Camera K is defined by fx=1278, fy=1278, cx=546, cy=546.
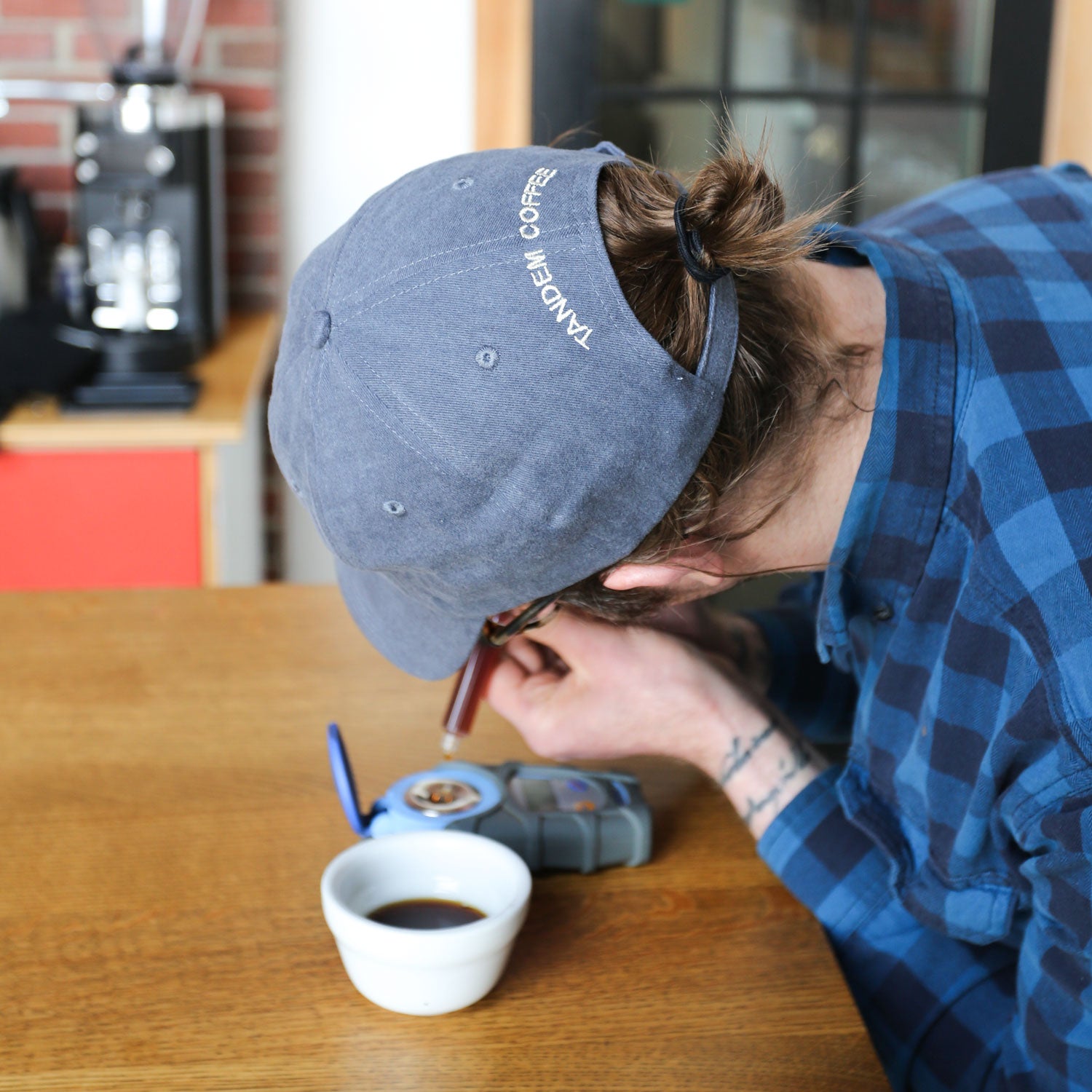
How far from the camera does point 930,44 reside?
2588 mm

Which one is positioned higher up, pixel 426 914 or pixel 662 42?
pixel 662 42

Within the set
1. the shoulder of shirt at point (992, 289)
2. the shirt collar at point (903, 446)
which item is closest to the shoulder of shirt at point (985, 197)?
the shoulder of shirt at point (992, 289)

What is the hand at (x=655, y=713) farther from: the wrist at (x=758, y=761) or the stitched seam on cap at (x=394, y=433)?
the stitched seam on cap at (x=394, y=433)

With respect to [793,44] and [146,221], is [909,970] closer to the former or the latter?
[146,221]

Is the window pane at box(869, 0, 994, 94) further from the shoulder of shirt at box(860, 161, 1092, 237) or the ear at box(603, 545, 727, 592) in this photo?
the ear at box(603, 545, 727, 592)

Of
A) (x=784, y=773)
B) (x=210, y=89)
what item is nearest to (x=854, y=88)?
(x=210, y=89)

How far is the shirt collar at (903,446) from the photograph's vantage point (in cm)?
81

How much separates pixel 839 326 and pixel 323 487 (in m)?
0.35

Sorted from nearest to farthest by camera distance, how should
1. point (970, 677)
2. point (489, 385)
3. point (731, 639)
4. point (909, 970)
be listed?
1. point (489, 385)
2. point (970, 677)
3. point (909, 970)
4. point (731, 639)

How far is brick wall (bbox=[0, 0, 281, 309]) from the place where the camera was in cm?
236

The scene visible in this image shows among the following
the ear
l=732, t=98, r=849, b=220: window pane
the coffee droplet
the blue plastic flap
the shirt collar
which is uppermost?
l=732, t=98, r=849, b=220: window pane

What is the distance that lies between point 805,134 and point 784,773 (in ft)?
6.46

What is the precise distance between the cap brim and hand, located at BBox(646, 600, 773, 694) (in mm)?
321

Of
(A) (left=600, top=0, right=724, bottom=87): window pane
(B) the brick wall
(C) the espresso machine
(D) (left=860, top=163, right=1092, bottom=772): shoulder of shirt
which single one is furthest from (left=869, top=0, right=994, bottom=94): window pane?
(D) (left=860, top=163, right=1092, bottom=772): shoulder of shirt
